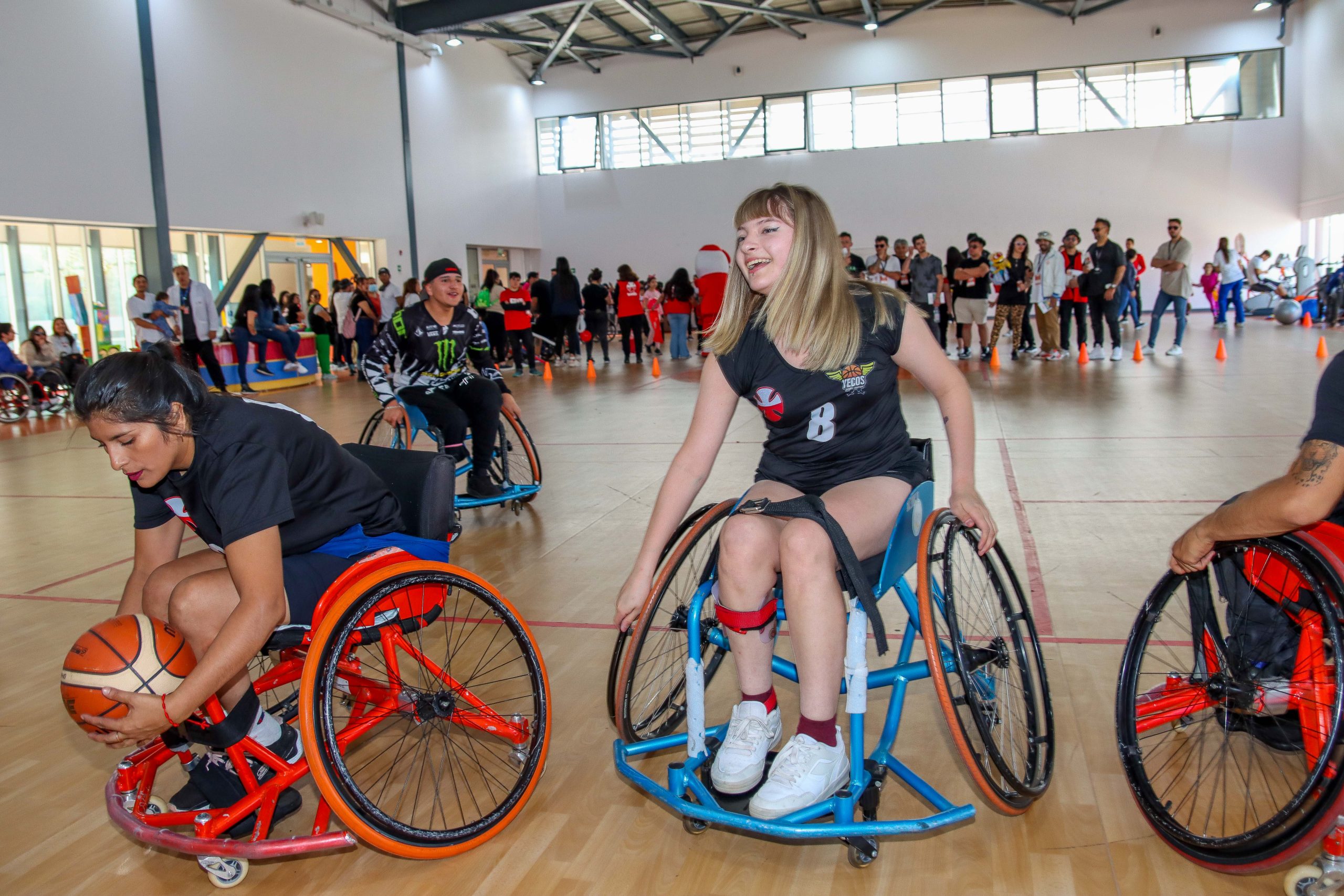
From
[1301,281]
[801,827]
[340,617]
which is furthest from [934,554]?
[1301,281]

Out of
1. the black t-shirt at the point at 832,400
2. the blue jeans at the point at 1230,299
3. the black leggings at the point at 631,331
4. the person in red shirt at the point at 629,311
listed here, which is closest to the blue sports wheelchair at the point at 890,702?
the black t-shirt at the point at 832,400

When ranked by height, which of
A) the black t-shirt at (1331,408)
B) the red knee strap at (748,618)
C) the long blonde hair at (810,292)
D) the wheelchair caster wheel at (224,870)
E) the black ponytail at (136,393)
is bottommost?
the wheelchair caster wheel at (224,870)

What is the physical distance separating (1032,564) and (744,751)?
1970mm

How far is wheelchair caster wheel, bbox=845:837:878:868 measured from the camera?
1666 mm

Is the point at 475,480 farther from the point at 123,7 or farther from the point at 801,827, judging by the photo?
the point at 123,7

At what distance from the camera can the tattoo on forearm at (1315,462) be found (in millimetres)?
1451

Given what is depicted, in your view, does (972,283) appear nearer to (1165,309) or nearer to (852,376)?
(1165,309)

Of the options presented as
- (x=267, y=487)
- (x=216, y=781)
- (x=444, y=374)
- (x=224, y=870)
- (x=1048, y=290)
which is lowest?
(x=224, y=870)

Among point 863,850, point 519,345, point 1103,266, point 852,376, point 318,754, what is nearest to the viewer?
A: point 318,754

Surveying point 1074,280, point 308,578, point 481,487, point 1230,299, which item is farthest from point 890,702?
point 1230,299

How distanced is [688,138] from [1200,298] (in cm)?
1133

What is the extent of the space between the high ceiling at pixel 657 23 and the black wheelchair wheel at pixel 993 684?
16.6 meters

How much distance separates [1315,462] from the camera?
4.79 feet

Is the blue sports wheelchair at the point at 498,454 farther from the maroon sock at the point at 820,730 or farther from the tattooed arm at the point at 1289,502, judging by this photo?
the tattooed arm at the point at 1289,502
